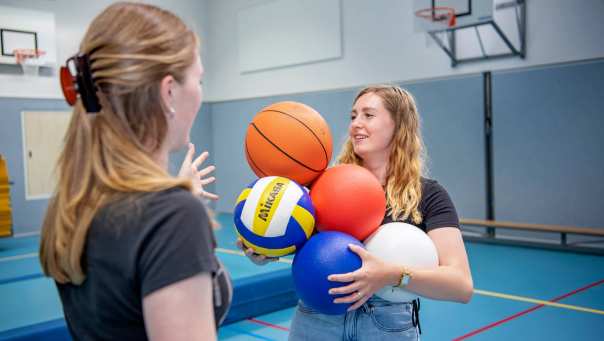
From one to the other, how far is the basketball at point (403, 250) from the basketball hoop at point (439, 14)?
522 centimetres

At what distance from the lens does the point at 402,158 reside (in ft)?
6.48

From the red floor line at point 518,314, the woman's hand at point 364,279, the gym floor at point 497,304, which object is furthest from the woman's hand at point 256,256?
the red floor line at point 518,314

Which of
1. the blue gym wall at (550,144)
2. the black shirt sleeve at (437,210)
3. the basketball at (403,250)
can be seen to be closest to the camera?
the basketball at (403,250)

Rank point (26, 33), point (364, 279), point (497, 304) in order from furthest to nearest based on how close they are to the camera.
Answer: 1. point (26, 33)
2. point (497, 304)
3. point (364, 279)

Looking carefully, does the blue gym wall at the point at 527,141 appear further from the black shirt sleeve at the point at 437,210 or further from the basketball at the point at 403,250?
the basketball at the point at 403,250

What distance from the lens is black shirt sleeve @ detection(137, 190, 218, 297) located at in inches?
33.2

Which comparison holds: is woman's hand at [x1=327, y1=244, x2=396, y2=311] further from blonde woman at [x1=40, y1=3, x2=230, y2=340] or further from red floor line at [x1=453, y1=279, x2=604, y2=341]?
red floor line at [x1=453, y1=279, x2=604, y2=341]

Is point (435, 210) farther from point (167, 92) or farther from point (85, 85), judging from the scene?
point (85, 85)

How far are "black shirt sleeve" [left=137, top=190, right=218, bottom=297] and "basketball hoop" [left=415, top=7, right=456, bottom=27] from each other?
20.0ft

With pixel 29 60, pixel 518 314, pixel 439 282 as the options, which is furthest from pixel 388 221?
pixel 29 60

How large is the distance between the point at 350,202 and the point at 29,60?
322 inches

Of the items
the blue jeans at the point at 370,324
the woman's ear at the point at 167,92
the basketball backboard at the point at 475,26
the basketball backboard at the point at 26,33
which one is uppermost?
the basketball backboard at the point at 26,33

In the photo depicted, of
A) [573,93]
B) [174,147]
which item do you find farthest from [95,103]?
[573,93]

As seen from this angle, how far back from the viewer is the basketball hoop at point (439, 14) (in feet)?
21.0
